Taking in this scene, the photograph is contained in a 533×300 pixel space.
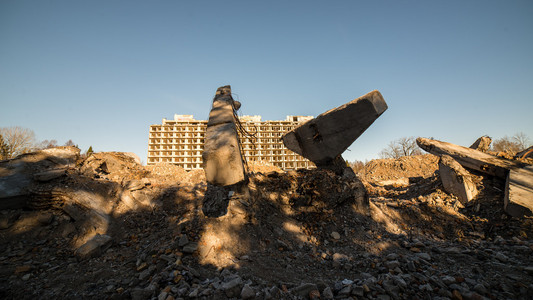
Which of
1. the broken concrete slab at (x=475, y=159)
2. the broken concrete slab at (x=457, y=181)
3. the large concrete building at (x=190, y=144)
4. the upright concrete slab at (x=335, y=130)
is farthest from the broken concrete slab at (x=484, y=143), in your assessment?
the large concrete building at (x=190, y=144)

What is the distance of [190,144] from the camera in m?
22.4

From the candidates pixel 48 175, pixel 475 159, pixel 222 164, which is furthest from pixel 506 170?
pixel 48 175

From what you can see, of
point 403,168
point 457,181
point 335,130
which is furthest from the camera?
point 403,168

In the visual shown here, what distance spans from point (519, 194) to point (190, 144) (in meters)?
23.2

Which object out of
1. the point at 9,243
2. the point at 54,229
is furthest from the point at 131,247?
the point at 9,243

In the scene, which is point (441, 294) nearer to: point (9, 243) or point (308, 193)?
point (308, 193)

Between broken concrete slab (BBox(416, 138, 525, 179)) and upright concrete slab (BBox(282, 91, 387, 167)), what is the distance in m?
3.74

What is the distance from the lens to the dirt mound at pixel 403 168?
12.0 metres

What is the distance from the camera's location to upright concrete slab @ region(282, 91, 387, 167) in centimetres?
415

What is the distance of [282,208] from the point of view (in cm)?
409

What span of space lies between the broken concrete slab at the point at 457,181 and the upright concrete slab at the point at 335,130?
2.87 m

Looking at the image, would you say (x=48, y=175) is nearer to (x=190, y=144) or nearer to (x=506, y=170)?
(x=506, y=170)

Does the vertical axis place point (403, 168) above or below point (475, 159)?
below

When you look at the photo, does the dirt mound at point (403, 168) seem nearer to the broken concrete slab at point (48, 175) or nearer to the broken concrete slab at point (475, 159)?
the broken concrete slab at point (475, 159)
